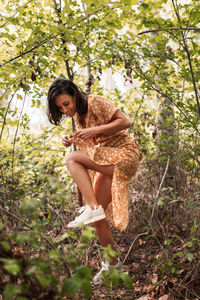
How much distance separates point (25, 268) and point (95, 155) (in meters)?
1.38

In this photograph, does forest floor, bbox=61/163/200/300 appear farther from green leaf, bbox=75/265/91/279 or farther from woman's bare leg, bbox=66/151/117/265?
green leaf, bbox=75/265/91/279

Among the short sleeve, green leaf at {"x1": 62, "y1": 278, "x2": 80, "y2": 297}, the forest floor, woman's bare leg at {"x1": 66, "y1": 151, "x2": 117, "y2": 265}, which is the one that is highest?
the short sleeve

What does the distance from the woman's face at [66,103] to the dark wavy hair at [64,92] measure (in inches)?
1.1

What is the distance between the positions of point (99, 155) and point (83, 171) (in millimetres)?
209

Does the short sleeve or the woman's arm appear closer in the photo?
the woman's arm

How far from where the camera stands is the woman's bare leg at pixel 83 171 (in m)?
2.21

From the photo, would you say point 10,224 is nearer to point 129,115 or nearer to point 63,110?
point 63,110

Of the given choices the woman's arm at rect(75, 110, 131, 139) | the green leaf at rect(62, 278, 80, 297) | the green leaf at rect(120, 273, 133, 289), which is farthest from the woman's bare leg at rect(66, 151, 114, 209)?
the green leaf at rect(62, 278, 80, 297)

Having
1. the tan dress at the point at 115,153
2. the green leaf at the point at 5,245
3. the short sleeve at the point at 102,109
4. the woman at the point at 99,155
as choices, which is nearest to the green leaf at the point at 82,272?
the green leaf at the point at 5,245

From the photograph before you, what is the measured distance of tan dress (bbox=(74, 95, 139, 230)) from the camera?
2.28m

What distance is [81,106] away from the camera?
8.11ft

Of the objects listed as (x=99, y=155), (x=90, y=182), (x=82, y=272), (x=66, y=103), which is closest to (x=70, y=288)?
(x=82, y=272)

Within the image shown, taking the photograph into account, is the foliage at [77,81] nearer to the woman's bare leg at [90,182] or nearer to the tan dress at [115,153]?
the woman's bare leg at [90,182]

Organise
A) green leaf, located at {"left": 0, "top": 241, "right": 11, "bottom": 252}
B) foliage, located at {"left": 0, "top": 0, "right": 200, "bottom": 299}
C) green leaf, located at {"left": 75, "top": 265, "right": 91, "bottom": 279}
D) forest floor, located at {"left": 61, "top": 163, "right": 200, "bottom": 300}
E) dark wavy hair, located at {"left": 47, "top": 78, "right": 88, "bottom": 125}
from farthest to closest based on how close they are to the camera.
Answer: dark wavy hair, located at {"left": 47, "top": 78, "right": 88, "bottom": 125}, forest floor, located at {"left": 61, "top": 163, "right": 200, "bottom": 300}, foliage, located at {"left": 0, "top": 0, "right": 200, "bottom": 299}, green leaf, located at {"left": 75, "top": 265, "right": 91, "bottom": 279}, green leaf, located at {"left": 0, "top": 241, "right": 11, "bottom": 252}
